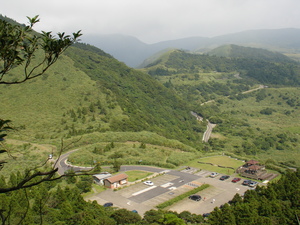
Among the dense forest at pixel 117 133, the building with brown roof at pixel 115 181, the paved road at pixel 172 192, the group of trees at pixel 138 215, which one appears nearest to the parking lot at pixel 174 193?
the paved road at pixel 172 192

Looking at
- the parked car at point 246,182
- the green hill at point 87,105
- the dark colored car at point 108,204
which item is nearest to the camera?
the dark colored car at point 108,204

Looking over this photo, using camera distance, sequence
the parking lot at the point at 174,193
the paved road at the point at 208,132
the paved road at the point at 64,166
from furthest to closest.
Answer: the paved road at the point at 208,132
the paved road at the point at 64,166
the parking lot at the point at 174,193

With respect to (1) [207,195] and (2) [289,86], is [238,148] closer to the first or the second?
(1) [207,195]

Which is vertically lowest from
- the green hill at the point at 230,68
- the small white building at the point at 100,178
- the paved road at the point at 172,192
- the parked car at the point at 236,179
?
the parked car at the point at 236,179

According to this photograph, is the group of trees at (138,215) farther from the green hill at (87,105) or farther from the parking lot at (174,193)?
the green hill at (87,105)

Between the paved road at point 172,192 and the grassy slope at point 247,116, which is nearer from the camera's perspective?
the paved road at point 172,192

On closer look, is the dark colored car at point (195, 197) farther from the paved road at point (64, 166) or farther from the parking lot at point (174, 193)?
the paved road at point (64, 166)

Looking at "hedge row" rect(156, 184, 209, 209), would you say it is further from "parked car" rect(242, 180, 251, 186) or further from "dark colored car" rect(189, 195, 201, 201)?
"parked car" rect(242, 180, 251, 186)

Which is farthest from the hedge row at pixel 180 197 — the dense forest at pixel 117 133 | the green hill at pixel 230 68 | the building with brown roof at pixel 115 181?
the green hill at pixel 230 68

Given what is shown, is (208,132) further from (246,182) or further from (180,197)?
(180,197)

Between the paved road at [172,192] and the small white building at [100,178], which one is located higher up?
the small white building at [100,178]
